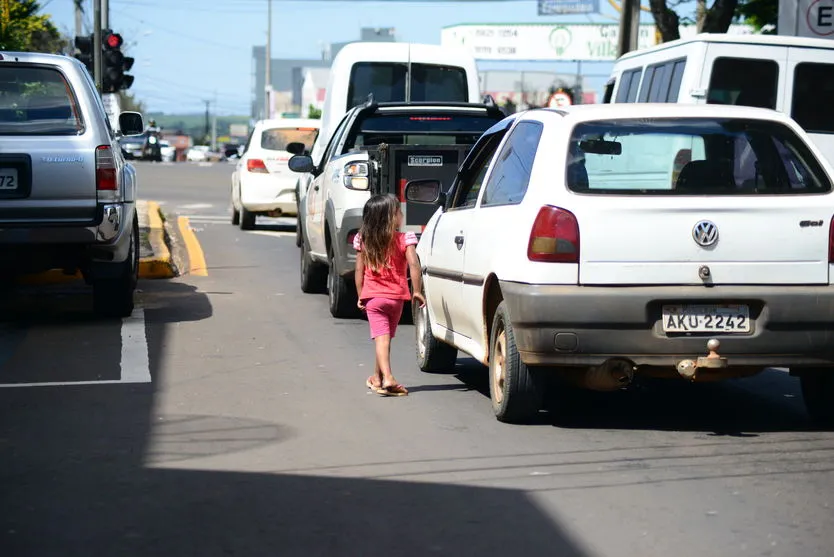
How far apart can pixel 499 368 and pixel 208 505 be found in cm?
239

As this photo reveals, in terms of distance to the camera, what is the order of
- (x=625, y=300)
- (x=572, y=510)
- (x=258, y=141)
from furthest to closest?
(x=258, y=141) → (x=625, y=300) → (x=572, y=510)

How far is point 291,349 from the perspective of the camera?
34.9ft

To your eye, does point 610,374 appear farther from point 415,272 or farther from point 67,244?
point 67,244

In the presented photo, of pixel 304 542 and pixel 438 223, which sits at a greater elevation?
pixel 438 223

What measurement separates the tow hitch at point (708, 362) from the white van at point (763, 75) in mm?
9036

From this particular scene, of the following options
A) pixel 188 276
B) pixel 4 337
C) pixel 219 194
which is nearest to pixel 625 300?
pixel 4 337

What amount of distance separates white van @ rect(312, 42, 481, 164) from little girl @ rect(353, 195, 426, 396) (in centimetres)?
998

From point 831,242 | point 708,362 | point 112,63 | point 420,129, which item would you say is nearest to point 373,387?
point 708,362

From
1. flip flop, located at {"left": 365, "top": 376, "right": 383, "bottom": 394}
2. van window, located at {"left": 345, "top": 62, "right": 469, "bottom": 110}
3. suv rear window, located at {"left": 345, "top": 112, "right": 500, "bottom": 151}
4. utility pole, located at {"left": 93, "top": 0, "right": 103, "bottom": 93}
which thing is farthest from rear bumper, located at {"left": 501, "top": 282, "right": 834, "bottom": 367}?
utility pole, located at {"left": 93, "top": 0, "right": 103, "bottom": 93}

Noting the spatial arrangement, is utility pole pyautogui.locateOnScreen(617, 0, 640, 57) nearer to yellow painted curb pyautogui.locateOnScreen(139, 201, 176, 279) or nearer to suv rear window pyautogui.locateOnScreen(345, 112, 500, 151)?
yellow painted curb pyautogui.locateOnScreen(139, 201, 176, 279)

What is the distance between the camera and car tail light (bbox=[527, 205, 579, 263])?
7.18 m

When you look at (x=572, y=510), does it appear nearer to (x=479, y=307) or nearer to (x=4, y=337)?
(x=479, y=307)

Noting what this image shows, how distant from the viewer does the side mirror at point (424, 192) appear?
938 cm

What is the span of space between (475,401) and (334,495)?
2.58 m
